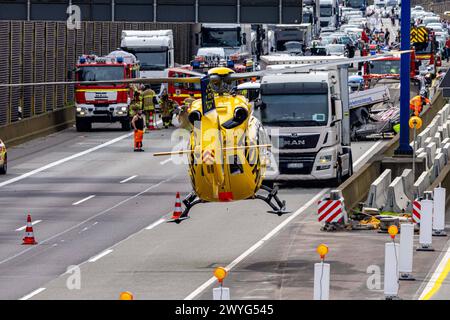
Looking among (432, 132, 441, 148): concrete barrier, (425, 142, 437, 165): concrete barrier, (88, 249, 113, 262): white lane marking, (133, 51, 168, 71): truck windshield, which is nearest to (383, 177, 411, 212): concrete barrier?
(425, 142, 437, 165): concrete barrier

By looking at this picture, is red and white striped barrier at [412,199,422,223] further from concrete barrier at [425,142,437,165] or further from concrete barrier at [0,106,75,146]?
concrete barrier at [0,106,75,146]

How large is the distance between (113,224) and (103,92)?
25740mm

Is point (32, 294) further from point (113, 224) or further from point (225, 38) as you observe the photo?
point (225, 38)

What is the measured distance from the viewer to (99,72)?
2404 inches

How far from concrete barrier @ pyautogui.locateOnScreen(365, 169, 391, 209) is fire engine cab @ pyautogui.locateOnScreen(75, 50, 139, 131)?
977 inches

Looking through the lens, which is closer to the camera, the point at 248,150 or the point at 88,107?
the point at 248,150

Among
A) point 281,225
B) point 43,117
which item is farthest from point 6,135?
point 281,225

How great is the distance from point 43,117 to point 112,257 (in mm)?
31315

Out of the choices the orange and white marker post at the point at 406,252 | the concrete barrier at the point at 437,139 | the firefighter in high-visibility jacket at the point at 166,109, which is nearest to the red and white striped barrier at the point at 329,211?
the orange and white marker post at the point at 406,252

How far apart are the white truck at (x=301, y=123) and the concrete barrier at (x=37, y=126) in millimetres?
15647

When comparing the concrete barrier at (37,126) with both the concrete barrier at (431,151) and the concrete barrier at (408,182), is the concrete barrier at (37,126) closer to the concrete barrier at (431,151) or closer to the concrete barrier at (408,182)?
the concrete barrier at (431,151)

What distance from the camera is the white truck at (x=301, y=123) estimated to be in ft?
137

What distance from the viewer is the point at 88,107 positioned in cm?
6184
